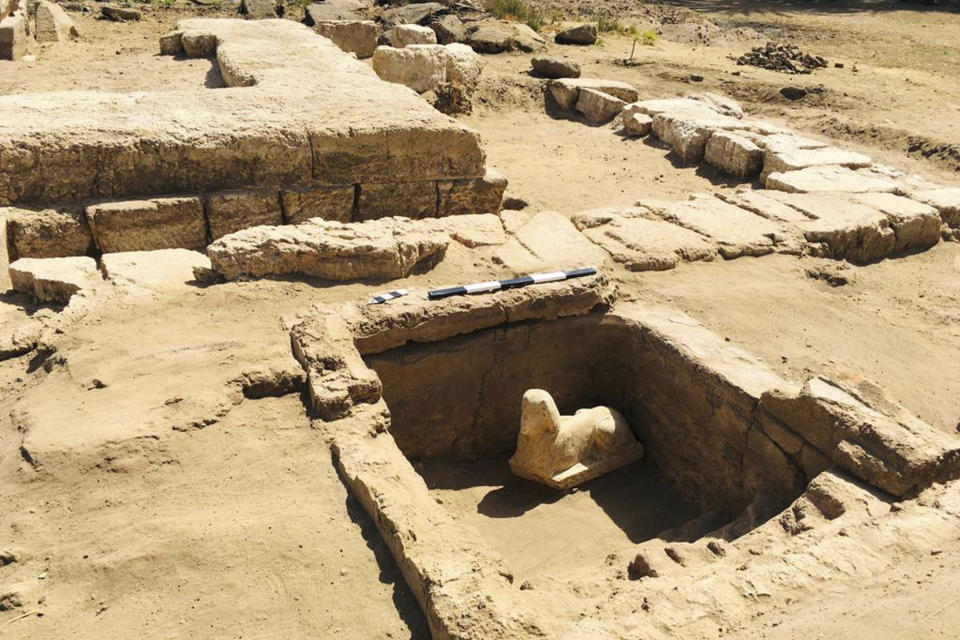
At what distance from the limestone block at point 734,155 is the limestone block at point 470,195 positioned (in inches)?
115

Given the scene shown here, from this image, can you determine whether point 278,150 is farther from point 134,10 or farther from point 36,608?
point 134,10

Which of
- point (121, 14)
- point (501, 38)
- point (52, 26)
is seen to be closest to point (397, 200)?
point (52, 26)

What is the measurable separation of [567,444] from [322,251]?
1.79 meters

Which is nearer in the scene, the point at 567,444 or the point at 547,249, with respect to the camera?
the point at 567,444

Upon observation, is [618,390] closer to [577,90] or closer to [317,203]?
[317,203]

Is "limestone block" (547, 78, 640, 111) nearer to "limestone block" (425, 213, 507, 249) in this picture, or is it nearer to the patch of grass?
the patch of grass

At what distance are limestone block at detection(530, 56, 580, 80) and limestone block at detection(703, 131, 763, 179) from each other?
3.20m

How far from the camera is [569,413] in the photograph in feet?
17.0

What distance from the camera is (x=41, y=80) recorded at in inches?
299

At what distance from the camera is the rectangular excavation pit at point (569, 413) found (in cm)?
414

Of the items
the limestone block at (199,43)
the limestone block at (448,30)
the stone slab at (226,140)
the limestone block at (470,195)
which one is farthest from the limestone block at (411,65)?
the limestone block at (470,195)

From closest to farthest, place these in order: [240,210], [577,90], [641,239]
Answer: [240,210]
[641,239]
[577,90]

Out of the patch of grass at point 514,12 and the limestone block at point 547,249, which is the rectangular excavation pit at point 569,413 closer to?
the limestone block at point 547,249

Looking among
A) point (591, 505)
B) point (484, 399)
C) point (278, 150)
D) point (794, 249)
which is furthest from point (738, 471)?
point (278, 150)
